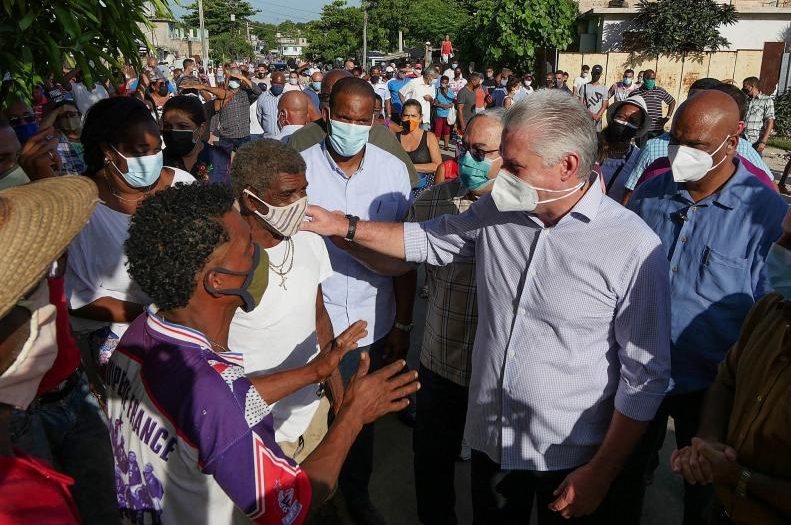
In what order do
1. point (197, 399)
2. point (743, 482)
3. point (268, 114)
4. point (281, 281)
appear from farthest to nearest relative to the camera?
point (268, 114) → point (281, 281) → point (743, 482) → point (197, 399)

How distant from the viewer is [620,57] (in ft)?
62.4

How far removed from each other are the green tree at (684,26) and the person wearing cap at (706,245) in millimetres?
18440

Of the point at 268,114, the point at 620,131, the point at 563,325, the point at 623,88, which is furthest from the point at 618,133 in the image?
the point at 623,88

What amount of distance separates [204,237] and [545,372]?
1231 millimetres

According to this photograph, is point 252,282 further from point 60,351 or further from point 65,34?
point 65,34

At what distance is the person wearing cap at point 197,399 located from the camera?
4.92ft

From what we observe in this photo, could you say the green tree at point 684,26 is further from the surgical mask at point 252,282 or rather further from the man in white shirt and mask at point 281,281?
the surgical mask at point 252,282

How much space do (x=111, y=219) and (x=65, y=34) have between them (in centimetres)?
81

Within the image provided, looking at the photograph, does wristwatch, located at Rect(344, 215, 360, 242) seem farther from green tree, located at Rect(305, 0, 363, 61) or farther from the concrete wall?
green tree, located at Rect(305, 0, 363, 61)

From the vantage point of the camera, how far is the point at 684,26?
19.6 meters

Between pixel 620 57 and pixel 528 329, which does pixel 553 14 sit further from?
pixel 528 329

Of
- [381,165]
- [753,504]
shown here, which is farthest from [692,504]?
[381,165]

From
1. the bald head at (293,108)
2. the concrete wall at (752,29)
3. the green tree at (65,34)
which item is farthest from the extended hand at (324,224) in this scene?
the concrete wall at (752,29)

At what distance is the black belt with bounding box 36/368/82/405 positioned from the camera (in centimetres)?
312
